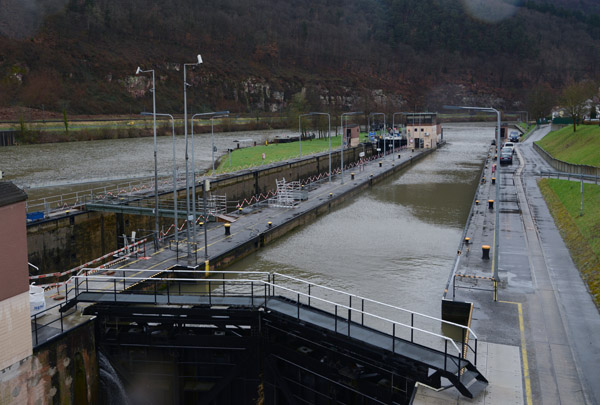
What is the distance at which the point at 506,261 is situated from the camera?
79.1ft

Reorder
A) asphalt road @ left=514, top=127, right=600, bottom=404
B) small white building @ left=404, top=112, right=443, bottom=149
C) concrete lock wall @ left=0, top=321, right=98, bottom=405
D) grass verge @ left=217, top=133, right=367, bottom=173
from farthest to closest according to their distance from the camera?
small white building @ left=404, top=112, right=443, bottom=149 < grass verge @ left=217, top=133, right=367, bottom=173 < concrete lock wall @ left=0, top=321, right=98, bottom=405 < asphalt road @ left=514, top=127, right=600, bottom=404

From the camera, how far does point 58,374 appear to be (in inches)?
574

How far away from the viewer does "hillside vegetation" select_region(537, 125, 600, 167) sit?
50.6 m

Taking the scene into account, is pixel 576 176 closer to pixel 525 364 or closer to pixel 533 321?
pixel 533 321

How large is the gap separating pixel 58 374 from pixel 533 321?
13330 mm

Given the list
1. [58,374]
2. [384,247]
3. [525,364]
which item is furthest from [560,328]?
[384,247]

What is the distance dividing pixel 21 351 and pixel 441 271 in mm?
18373

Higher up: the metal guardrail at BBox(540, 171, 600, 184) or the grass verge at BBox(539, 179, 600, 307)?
the metal guardrail at BBox(540, 171, 600, 184)

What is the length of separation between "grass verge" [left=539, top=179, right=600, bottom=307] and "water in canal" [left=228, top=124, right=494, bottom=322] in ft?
17.9

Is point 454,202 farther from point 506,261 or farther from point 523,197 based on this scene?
point 506,261

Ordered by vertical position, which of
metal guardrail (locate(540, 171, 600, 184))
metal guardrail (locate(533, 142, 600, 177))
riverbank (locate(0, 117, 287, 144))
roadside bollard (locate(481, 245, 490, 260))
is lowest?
roadside bollard (locate(481, 245, 490, 260))

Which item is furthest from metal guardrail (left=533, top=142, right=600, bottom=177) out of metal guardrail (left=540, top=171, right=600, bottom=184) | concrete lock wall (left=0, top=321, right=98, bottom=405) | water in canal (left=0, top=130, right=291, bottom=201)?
concrete lock wall (left=0, top=321, right=98, bottom=405)

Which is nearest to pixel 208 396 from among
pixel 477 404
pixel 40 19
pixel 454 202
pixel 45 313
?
pixel 45 313

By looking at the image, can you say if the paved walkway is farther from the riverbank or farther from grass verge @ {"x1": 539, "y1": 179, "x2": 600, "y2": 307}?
the riverbank
